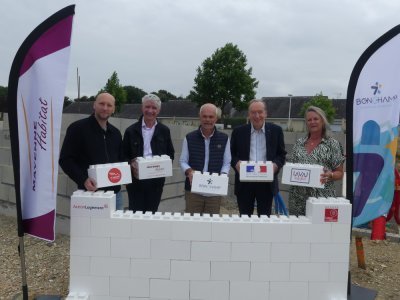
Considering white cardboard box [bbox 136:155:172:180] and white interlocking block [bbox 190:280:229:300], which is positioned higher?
white cardboard box [bbox 136:155:172:180]

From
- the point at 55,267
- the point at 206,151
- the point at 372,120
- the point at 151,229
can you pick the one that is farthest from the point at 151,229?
the point at 372,120

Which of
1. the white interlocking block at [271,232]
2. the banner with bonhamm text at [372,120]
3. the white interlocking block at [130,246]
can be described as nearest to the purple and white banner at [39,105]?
the white interlocking block at [130,246]

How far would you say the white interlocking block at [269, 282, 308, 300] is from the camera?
287 cm

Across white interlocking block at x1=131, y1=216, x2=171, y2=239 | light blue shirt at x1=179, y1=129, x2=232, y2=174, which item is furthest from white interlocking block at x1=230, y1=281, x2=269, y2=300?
light blue shirt at x1=179, y1=129, x2=232, y2=174

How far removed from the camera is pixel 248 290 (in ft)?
9.38

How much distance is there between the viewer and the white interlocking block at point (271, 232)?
2.81 meters

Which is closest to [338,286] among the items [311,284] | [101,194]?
[311,284]

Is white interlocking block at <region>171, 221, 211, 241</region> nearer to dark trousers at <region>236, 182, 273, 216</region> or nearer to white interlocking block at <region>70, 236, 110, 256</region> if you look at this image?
white interlocking block at <region>70, 236, 110, 256</region>

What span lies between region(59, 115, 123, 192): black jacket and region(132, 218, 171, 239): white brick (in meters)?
0.62

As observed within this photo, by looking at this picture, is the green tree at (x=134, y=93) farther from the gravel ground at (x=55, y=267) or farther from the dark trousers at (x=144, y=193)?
the dark trousers at (x=144, y=193)

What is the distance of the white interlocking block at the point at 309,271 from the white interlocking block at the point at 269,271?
5 cm

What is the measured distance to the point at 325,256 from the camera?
2.86 m

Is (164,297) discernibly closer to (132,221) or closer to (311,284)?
(132,221)

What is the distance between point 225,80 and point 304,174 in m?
33.1
